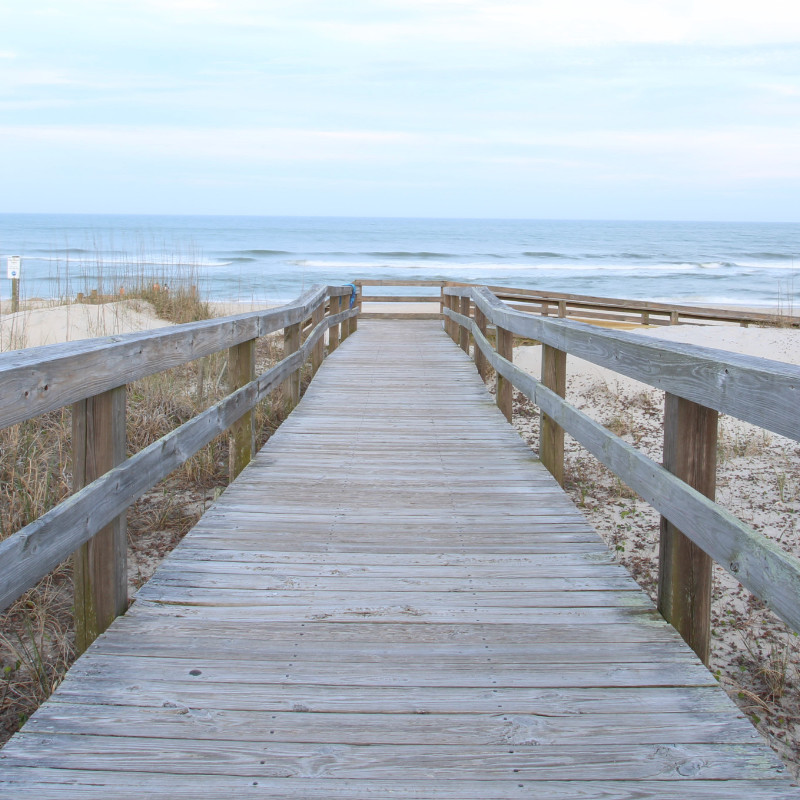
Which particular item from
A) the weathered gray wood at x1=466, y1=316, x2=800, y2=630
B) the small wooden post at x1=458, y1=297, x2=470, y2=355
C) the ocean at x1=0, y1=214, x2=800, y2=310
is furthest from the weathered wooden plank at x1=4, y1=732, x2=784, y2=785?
the ocean at x1=0, y1=214, x2=800, y2=310

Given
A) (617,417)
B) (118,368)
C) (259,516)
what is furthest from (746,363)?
(617,417)

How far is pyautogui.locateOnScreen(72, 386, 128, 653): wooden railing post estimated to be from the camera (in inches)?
97.0

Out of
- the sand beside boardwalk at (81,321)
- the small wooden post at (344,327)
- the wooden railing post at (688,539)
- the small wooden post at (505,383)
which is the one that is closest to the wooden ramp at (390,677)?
the wooden railing post at (688,539)

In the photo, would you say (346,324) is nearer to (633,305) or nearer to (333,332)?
(333,332)

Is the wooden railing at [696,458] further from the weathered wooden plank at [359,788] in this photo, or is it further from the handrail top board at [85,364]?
the handrail top board at [85,364]

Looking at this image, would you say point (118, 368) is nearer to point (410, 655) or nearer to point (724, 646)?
point (410, 655)

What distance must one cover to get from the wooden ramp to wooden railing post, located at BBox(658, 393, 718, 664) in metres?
0.12

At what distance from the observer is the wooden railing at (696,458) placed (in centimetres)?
183

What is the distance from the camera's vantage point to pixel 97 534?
2.54 metres

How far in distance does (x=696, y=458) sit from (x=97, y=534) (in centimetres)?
193

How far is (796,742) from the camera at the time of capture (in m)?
2.72

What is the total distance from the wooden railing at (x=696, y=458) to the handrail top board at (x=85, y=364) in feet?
5.82

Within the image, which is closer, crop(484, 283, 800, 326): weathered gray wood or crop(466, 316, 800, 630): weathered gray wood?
crop(466, 316, 800, 630): weathered gray wood

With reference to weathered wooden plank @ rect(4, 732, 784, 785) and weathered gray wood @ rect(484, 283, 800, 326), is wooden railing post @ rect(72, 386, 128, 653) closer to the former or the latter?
weathered wooden plank @ rect(4, 732, 784, 785)
